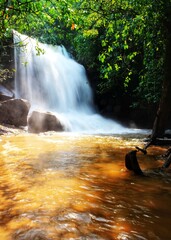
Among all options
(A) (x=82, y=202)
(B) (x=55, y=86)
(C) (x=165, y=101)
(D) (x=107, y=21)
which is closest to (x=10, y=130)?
(D) (x=107, y=21)

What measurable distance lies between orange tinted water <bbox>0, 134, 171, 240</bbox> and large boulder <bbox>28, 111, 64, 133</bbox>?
8.55 m

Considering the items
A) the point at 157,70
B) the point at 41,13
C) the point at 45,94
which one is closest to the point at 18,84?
the point at 45,94

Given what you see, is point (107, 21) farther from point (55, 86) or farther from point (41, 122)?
point (55, 86)

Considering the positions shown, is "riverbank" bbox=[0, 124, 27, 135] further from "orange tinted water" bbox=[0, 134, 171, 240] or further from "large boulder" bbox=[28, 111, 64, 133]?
"orange tinted water" bbox=[0, 134, 171, 240]

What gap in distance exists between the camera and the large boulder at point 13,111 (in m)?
13.9

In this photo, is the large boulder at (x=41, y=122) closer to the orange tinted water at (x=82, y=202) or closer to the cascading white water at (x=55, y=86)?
the cascading white water at (x=55, y=86)

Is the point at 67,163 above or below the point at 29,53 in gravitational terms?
below

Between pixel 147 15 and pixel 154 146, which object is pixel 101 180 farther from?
pixel 147 15

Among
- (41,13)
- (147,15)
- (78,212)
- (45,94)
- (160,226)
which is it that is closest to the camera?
(160,226)

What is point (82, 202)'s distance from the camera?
3273 millimetres

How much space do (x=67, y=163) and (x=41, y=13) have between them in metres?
3.15

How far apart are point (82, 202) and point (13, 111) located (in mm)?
11602

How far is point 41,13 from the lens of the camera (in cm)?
500

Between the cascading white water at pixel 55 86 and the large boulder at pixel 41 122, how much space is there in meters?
4.14
